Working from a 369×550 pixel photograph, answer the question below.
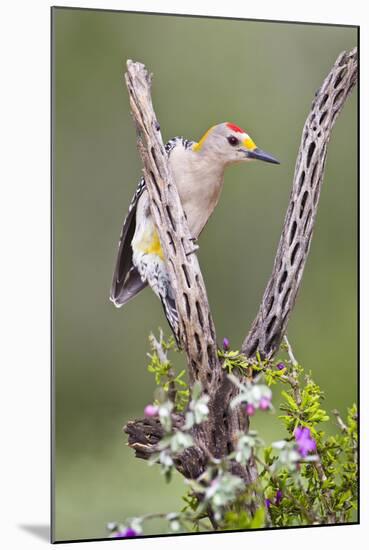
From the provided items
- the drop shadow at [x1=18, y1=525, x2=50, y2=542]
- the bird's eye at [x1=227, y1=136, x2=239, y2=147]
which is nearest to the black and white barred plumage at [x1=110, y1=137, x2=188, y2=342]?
the bird's eye at [x1=227, y1=136, x2=239, y2=147]

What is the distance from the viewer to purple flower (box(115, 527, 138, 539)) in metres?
2.92

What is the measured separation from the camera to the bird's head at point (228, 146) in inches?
128

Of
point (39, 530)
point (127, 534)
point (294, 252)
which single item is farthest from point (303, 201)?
point (39, 530)

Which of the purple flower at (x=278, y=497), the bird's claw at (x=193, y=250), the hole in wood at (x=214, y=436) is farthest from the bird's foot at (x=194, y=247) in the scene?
the purple flower at (x=278, y=497)

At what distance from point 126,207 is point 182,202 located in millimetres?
199

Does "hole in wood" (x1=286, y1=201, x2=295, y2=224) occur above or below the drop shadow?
above

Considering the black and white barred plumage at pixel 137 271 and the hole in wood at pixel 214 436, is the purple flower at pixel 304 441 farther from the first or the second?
the black and white barred plumage at pixel 137 271

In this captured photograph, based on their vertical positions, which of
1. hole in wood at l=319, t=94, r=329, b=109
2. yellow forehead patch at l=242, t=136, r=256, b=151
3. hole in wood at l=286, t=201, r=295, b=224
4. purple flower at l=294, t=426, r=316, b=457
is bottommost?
purple flower at l=294, t=426, r=316, b=457

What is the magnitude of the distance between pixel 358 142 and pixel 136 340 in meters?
1.13

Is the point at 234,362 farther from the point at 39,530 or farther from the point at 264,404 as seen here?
the point at 39,530

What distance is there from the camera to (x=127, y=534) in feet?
9.61

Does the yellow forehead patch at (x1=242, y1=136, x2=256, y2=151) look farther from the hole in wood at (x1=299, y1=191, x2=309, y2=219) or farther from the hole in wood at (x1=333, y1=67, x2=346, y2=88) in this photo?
the hole in wood at (x1=333, y1=67, x2=346, y2=88)

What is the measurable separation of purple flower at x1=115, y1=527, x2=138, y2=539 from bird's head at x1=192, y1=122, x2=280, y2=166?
1.29 meters

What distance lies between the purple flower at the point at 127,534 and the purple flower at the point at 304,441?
606 millimetres
